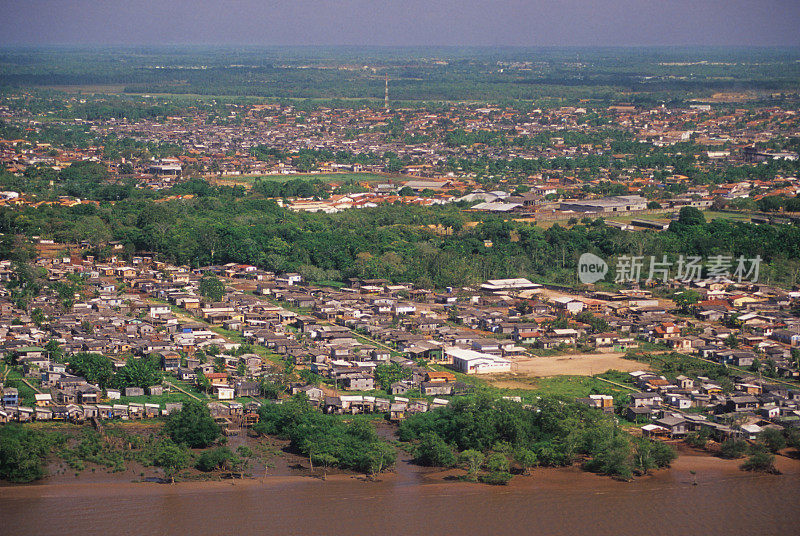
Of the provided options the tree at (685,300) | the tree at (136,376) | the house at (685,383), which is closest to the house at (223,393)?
the tree at (136,376)

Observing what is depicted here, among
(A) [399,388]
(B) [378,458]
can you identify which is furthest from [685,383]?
(B) [378,458]

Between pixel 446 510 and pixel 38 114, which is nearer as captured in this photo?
pixel 446 510

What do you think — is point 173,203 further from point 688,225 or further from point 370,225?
point 688,225

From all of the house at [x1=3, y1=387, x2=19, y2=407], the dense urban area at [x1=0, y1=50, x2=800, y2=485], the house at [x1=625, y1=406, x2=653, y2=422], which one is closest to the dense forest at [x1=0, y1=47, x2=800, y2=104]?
the dense urban area at [x1=0, y1=50, x2=800, y2=485]

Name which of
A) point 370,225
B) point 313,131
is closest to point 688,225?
point 370,225

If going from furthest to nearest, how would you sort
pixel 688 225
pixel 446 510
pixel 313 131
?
pixel 313 131 < pixel 688 225 < pixel 446 510

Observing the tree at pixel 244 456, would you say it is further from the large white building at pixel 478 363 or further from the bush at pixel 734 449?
the bush at pixel 734 449
